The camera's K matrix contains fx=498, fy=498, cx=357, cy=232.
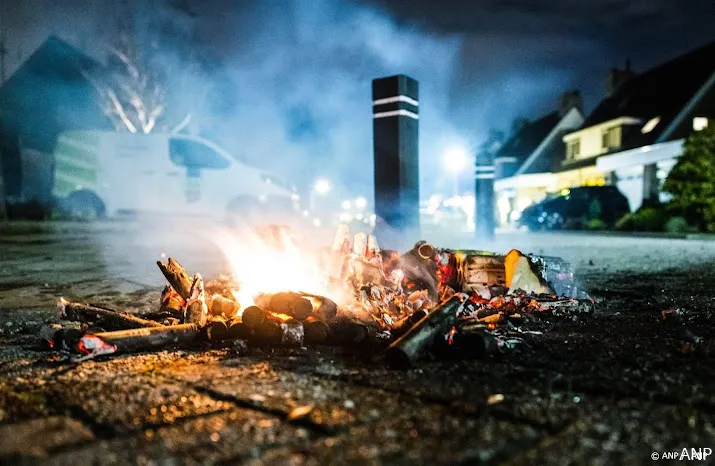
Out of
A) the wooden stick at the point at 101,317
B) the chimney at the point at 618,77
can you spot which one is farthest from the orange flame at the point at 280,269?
the chimney at the point at 618,77

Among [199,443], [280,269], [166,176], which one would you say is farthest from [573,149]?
[199,443]

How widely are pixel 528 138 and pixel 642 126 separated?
14806 millimetres

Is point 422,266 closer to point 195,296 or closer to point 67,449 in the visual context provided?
point 195,296

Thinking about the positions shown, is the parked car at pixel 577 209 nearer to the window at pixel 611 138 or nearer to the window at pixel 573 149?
the window at pixel 611 138

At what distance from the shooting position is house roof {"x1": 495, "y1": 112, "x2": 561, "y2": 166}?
3744cm

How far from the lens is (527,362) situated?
2.90m

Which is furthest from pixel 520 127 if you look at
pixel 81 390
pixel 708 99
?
pixel 81 390

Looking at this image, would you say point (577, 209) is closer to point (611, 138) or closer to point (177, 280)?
point (611, 138)

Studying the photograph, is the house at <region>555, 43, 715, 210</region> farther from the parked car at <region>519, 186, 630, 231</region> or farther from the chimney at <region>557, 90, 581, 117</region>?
the chimney at <region>557, 90, 581, 117</region>

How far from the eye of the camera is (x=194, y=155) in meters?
15.3

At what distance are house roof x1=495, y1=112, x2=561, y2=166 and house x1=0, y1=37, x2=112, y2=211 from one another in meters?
28.9

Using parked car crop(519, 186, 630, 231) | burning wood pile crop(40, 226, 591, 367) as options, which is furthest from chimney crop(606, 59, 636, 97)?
burning wood pile crop(40, 226, 591, 367)

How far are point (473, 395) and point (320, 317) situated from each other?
1.56m

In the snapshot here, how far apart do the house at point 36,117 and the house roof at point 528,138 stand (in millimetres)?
28931
